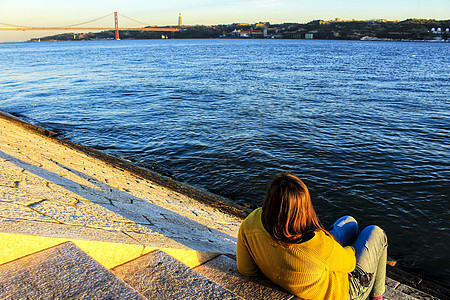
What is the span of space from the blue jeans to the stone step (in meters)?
1.55

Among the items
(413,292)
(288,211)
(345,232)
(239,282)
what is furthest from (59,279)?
(413,292)

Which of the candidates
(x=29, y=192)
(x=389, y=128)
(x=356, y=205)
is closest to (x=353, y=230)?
(x=29, y=192)

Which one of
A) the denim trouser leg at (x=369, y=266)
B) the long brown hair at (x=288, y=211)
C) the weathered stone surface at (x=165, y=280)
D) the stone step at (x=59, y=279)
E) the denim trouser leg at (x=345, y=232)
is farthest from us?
the denim trouser leg at (x=345, y=232)

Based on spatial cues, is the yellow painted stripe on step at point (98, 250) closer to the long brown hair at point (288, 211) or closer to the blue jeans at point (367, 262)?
the long brown hair at point (288, 211)

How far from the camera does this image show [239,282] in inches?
97.7

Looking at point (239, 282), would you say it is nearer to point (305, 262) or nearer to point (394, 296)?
point (305, 262)

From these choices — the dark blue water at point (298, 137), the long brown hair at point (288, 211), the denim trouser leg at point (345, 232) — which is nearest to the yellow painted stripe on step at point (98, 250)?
the long brown hair at point (288, 211)

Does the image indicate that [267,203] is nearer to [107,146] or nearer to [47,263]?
[47,263]

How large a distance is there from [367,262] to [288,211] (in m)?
0.96

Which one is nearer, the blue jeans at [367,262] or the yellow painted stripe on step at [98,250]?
the yellow painted stripe on step at [98,250]

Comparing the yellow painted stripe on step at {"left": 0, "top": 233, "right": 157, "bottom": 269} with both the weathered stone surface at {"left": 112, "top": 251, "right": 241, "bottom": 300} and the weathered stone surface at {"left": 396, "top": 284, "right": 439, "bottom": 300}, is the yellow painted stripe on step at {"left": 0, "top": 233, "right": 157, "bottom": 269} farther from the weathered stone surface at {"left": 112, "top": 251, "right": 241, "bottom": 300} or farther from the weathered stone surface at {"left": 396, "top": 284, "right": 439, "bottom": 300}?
the weathered stone surface at {"left": 396, "top": 284, "right": 439, "bottom": 300}

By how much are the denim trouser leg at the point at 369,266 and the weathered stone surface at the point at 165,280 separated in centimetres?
93

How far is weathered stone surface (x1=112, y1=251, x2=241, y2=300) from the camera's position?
6.86 ft

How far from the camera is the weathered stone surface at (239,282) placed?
2342mm
